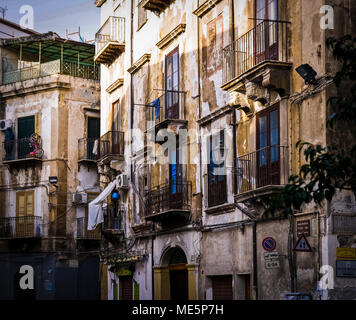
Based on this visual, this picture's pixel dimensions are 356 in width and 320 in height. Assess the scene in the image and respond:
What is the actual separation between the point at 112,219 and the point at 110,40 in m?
7.06

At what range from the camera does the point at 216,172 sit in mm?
22516

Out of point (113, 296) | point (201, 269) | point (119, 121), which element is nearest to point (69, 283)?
point (113, 296)

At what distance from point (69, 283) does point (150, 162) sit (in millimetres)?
12213

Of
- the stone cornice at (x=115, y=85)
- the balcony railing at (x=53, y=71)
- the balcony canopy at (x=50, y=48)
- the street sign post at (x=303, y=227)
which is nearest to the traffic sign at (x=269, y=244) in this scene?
the street sign post at (x=303, y=227)

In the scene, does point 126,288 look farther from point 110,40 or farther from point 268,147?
point 268,147

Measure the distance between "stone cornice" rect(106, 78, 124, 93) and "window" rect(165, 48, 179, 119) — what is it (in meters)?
5.14

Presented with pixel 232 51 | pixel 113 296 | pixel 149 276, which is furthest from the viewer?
pixel 113 296

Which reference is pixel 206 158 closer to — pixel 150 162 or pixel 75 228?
pixel 150 162

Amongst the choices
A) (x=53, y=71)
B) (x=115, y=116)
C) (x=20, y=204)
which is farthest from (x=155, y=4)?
(x=20, y=204)

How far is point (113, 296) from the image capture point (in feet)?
102

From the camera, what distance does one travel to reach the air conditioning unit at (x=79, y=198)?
124ft

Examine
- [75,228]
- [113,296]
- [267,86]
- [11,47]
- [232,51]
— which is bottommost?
[113,296]

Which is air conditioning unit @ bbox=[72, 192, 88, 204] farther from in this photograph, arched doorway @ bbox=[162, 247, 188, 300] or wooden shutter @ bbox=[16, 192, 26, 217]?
arched doorway @ bbox=[162, 247, 188, 300]

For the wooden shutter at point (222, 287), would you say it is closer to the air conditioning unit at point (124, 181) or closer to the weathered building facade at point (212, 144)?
the weathered building facade at point (212, 144)
